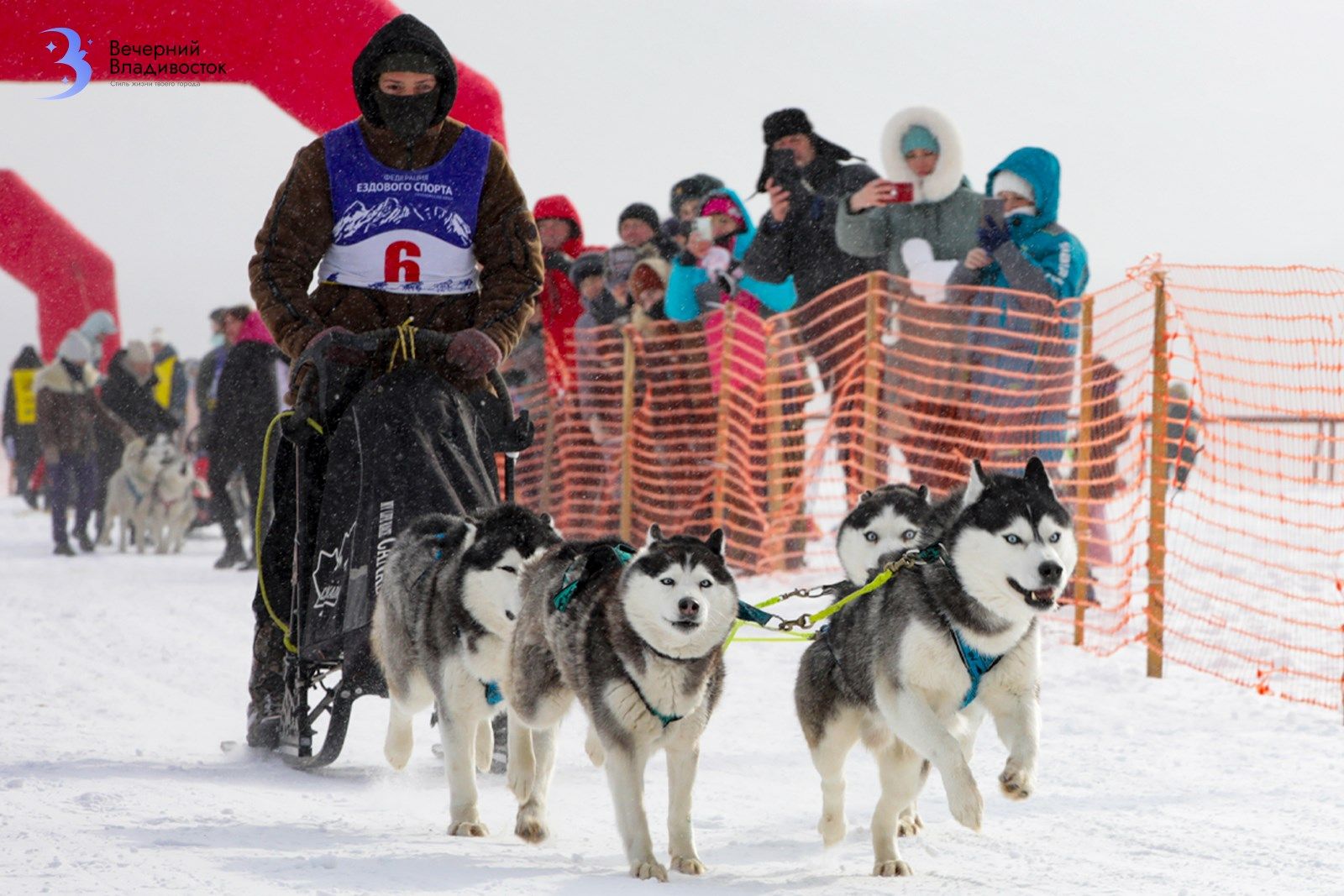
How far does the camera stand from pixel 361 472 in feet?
14.6

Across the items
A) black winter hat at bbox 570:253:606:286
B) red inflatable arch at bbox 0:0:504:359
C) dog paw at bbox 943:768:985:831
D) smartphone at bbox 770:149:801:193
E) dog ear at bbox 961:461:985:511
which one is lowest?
dog paw at bbox 943:768:985:831

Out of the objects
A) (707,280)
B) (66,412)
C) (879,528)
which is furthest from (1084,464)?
(66,412)

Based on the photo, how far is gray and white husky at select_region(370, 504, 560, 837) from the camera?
3.96 meters

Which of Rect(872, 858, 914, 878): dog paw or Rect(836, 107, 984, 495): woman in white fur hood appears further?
Rect(836, 107, 984, 495): woman in white fur hood

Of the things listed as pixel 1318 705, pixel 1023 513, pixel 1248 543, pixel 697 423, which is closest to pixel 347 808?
pixel 1023 513

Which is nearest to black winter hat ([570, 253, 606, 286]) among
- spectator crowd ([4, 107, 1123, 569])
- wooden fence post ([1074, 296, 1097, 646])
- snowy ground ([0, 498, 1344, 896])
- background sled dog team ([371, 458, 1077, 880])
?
spectator crowd ([4, 107, 1123, 569])

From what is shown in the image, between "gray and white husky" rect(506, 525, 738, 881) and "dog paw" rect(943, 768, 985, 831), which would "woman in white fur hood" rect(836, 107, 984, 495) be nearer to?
"gray and white husky" rect(506, 525, 738, 881)

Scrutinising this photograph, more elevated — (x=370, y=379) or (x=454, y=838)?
(x=370, y=379)

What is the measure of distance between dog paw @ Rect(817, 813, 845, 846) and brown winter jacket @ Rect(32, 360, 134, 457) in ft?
39.5

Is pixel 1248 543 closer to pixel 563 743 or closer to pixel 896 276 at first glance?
→ pixel 896 276

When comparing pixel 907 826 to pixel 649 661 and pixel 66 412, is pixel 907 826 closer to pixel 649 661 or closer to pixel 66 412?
pixel 649 661

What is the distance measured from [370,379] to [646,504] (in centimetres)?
631

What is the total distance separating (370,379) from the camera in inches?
179

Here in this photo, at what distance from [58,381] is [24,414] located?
19.1 feet
